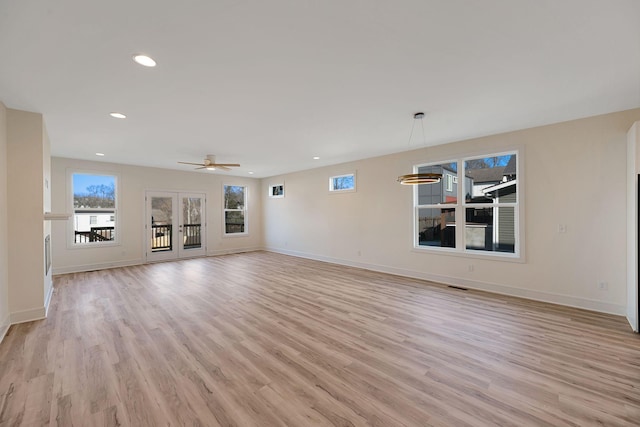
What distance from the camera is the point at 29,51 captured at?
218 centimetres

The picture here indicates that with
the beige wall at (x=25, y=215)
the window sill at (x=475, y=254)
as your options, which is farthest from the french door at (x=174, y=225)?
the window sill at (x=475, y=254)

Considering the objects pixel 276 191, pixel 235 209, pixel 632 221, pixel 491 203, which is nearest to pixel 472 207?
pixel 491 203

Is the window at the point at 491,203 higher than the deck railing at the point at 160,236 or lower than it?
higher

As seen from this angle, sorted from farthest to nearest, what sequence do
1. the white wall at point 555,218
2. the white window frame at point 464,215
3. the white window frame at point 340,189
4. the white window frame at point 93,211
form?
1. the white window frame at point 340,189
2. the white window frame at point 93,211
3. the white window frame at point 464,215
4. the white wall at point 555,218

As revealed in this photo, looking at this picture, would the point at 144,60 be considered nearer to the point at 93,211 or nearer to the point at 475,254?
the point at 475,254

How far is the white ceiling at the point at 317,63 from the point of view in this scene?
5.86 feet

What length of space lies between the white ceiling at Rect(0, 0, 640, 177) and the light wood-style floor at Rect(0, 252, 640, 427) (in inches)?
108

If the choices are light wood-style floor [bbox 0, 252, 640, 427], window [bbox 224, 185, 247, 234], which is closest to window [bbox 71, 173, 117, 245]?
light wood-style floor [bbox 0, 252, 640, 427]

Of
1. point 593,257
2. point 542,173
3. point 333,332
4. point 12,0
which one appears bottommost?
point 333,332

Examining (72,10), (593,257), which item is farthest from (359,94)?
(593,257)

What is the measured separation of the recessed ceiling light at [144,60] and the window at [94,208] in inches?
240

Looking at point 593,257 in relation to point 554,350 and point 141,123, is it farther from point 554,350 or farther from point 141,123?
point 141,123

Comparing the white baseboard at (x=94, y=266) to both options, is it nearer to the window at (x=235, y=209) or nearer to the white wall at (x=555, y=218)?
the window at (x=235, y=209)

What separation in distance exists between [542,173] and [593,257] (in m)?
1.37
